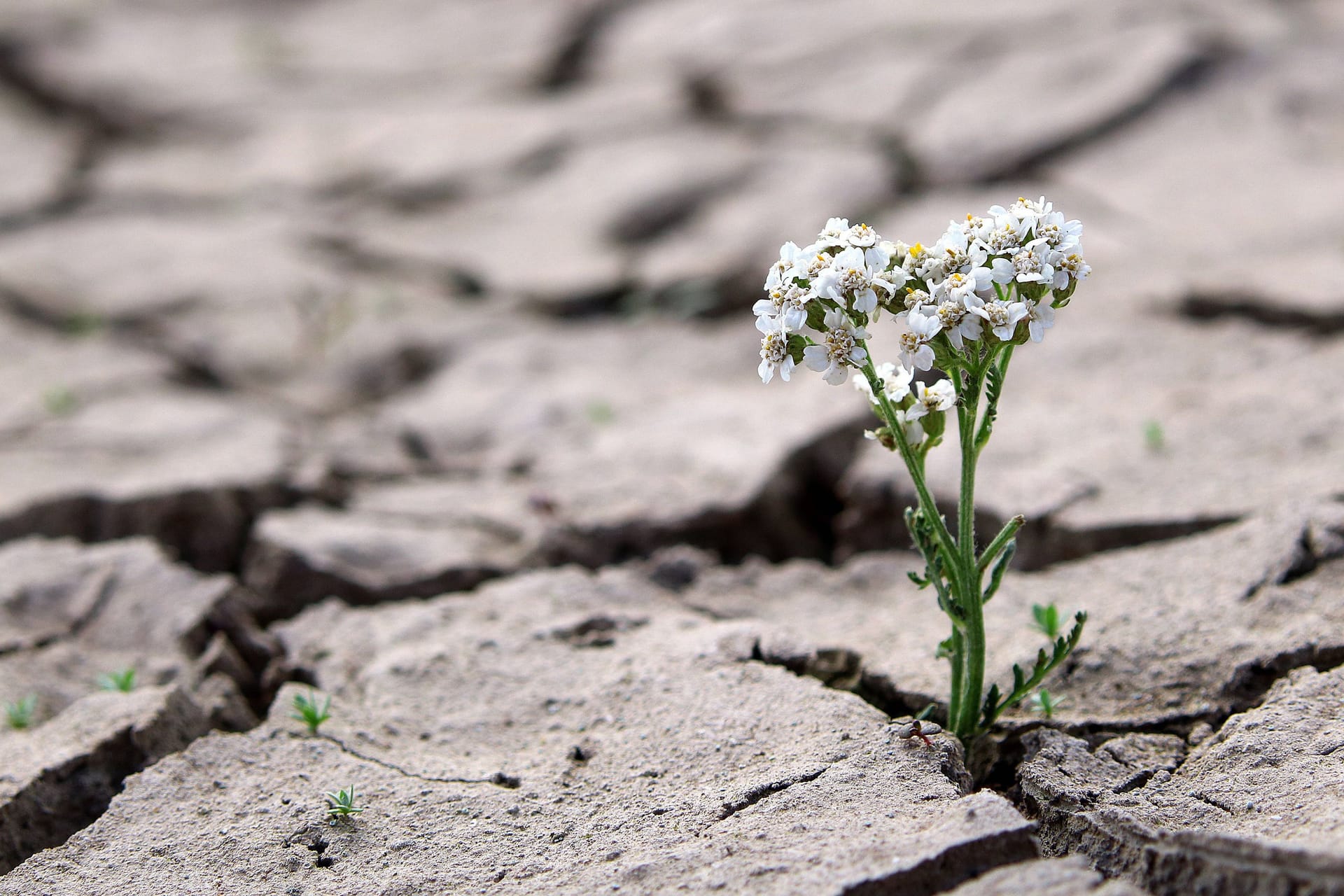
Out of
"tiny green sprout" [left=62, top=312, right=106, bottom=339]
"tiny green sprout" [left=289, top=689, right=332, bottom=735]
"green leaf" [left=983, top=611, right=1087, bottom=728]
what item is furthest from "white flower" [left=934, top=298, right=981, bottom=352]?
"tiny green sprout" [left=62, top=312, right=106, bottom=339]

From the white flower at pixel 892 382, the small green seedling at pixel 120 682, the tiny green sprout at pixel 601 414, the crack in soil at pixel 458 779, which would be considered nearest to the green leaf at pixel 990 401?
the white flower at pixel 892 382

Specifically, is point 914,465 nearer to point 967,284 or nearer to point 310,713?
point 967,284

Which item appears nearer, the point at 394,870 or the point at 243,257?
the point at 394,870

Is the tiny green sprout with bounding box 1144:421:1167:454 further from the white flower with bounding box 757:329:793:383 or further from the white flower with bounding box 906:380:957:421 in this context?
the white flower with bounding box 757:329:793:383

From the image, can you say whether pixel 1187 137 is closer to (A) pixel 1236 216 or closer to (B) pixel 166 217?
(A) pixel 1236 216

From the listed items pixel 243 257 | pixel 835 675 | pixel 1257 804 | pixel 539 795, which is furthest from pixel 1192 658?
pixel 243 257

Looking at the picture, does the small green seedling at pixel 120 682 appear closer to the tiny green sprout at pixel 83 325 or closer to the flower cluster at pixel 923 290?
the flower cluster at pixel 923 290
